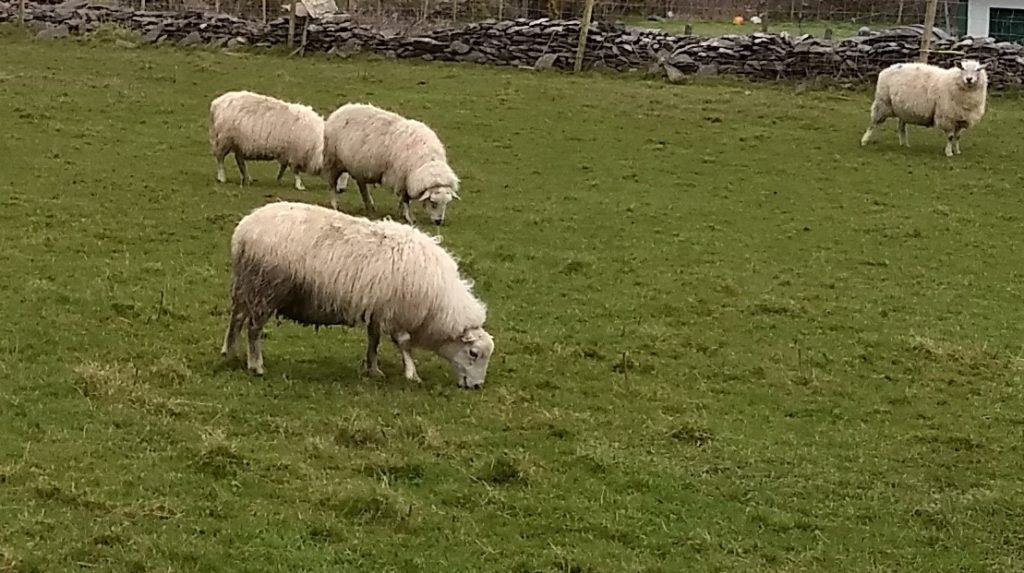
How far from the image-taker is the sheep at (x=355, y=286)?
26.8 feet

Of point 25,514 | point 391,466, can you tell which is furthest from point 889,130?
point 25,514

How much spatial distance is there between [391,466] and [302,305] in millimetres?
1821

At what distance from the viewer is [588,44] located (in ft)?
84.5

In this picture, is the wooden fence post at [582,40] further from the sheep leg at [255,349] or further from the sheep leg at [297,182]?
the sheep leg at [255,349]

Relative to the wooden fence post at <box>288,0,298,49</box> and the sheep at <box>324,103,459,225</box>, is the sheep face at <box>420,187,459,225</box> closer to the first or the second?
the sheep at <box>324,103,459,225</box>

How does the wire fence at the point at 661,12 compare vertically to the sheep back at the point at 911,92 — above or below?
above

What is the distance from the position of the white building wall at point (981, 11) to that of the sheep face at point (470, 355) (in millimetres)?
29249

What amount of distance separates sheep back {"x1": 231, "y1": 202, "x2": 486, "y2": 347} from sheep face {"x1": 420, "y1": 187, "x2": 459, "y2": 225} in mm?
4602

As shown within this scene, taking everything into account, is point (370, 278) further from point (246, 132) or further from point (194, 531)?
point (246, 132)

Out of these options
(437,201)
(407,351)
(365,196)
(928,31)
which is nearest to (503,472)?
(407,351)

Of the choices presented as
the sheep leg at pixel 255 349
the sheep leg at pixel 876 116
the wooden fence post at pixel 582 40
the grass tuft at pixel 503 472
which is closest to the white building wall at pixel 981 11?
the wooden fence post at pixel 582 40

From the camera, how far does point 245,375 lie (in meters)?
8.30

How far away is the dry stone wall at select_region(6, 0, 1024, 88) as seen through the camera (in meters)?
24.2

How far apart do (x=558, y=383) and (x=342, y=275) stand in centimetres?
162
